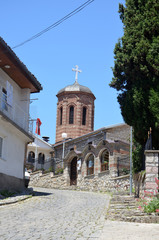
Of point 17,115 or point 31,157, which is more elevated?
point 17,115

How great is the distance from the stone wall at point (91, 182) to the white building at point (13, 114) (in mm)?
7709

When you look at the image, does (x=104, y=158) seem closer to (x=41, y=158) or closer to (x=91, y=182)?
(x=91, y=182)

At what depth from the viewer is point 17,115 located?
17062 mm

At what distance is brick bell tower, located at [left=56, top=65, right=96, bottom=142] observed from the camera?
3891 cm

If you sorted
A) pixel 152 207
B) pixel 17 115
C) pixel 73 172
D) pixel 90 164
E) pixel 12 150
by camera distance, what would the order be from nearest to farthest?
pixel 152 207 < pixel 12 150 < pixel 17 115 < pixel 90 164 < pixel 73 172

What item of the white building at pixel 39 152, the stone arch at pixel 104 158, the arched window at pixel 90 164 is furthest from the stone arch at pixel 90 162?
the white building at pixel 39 152

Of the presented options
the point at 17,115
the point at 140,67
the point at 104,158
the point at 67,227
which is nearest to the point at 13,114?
the point at 17,115

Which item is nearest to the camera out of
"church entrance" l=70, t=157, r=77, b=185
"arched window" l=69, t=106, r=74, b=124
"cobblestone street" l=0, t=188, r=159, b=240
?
"cobblestone street" l=0, t=188, r=159, b=240

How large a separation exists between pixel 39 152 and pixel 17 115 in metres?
19.7

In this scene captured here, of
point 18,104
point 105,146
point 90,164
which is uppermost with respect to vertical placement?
point 18,104

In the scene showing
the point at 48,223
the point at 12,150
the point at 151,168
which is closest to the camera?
the point at 48,223

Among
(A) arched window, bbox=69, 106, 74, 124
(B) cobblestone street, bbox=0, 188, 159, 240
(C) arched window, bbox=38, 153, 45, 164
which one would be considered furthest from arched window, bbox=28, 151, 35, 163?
(B) cobblestone street, bbox=0, 188, 159, 240

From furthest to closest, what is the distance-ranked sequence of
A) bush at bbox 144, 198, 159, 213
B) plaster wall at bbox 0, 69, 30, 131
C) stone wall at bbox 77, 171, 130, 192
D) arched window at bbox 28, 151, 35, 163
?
1. arched window at bbox 28, 151, 35, 163
2. stone wall at bbox 77, 171, 130, 192
3. plaster wall at bbox 0, 69, 30, 131
4. bush at bbox 144, 198, 159, 213

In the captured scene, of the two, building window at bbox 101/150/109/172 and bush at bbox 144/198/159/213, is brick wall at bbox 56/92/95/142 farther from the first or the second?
bush at bbox 144/198/159/213
